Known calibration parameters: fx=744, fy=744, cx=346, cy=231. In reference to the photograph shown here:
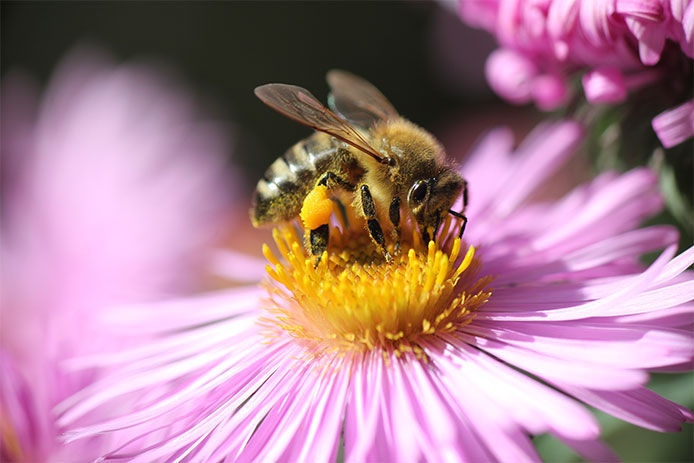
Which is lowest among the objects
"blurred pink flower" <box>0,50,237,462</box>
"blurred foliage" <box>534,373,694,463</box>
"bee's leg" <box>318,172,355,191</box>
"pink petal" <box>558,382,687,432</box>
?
"blurred foliage" <box>534,373,694,463</box>

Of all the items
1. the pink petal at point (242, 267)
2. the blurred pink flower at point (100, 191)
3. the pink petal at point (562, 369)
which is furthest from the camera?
the blurred pink flower at point (100, 191)

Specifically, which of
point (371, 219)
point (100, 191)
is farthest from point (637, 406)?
point (100, 191)

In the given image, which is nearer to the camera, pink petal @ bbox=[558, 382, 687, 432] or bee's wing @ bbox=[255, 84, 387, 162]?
pink petal @ bbox=[558, 382, 687, 432]

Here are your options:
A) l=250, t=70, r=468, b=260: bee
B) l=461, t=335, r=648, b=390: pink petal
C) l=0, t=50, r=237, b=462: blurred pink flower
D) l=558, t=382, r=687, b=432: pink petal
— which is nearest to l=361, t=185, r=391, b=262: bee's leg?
l=250, t=70, r=468, b=260: bee

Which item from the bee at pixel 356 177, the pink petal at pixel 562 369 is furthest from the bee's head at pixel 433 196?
the pink petal at pixel 562 369

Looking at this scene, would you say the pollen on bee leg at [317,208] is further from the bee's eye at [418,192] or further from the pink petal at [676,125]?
the pink petal at [676,125]

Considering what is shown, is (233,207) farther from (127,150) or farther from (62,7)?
(62,7)

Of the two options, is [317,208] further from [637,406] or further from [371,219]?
[637,406]

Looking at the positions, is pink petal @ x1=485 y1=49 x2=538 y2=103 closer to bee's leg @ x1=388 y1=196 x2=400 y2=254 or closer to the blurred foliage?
bee's leg @ x1=388 y1=196 x2=400 y2=254
